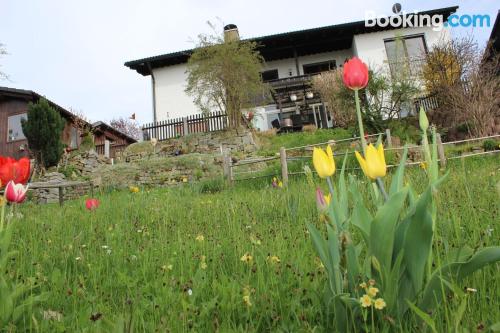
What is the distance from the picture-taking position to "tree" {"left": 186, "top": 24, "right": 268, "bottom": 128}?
1253 centimetres

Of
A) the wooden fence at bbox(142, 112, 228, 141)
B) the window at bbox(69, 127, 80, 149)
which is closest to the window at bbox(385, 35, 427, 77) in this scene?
the wooden fence at bbox(142, 112, 228, 141)

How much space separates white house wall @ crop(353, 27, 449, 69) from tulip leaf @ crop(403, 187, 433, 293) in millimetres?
18831

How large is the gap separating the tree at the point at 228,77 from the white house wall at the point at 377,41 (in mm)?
7822

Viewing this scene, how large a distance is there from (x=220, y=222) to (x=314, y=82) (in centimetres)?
1314

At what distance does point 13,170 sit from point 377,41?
64.7 feet

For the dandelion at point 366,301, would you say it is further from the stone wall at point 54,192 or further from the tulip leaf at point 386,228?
the stone wall at point 54,192

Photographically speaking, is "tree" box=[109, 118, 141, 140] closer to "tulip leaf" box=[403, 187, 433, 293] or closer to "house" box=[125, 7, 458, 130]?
"house" box=[125, 7, 458, 130]

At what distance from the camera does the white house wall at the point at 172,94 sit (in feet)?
61.1

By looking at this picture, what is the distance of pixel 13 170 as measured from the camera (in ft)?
5.32

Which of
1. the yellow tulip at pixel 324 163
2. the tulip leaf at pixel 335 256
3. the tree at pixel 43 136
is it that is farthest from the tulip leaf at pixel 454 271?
the tree at pixel 43 136

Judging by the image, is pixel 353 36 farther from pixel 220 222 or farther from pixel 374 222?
pixel 374 222

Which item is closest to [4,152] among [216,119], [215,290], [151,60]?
[151,60]

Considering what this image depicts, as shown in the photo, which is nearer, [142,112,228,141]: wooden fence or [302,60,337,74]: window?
[142,112,228,141]: wooden fence

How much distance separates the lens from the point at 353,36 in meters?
18.8
